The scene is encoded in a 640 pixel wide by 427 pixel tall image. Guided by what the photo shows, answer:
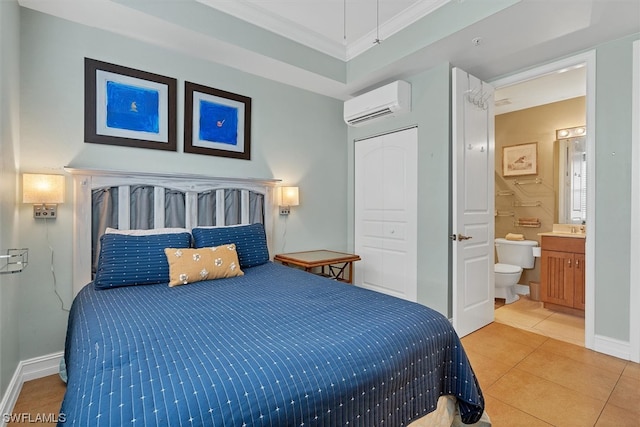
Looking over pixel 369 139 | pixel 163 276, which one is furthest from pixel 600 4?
pixel 163 276

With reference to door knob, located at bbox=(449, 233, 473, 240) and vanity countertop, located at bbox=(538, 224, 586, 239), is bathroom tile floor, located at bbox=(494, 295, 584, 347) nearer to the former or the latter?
vanity countertop, located at bbox=(538, 224, 586, 239)

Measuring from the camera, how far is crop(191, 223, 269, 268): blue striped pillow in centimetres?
243

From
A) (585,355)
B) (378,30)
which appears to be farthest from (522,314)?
(378,30)

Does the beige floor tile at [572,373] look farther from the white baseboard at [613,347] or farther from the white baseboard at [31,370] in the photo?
the white baseboard at [31,370]

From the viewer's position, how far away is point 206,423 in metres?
0.79

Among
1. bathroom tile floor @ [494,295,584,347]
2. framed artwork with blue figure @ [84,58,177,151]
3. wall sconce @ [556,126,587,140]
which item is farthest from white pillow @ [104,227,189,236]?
wall sconce @ [556,126,587,140]

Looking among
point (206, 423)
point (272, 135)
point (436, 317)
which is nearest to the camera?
point (206, 423)

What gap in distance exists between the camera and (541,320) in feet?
10.6

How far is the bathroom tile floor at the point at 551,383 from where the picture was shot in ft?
5.66

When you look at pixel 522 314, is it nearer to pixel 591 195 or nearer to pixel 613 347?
pixel 613 347

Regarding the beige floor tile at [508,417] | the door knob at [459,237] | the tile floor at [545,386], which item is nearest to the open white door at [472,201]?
the door knob at [459,237]

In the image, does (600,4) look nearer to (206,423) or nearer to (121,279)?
(206,423)

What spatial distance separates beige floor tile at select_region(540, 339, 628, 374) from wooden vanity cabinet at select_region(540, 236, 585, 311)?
93 centimetres

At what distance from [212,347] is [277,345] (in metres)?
0.23
